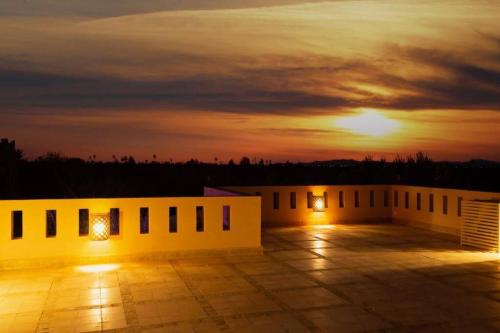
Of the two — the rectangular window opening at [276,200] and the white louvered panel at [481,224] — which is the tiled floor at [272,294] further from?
the rectangular window opening at [276,200]

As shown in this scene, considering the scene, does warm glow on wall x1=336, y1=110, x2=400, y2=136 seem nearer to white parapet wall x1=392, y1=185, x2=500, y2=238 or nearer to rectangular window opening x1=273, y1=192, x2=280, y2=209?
white parapet wall x1=392, y1=185, x2=500, y2=238

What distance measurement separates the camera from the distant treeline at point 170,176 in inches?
1049

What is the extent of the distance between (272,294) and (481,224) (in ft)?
18.8

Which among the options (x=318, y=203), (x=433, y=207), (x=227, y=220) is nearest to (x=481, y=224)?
(x=433, y=207)

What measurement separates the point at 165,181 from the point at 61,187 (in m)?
9.77

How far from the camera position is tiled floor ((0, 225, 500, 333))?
5309 millimetres

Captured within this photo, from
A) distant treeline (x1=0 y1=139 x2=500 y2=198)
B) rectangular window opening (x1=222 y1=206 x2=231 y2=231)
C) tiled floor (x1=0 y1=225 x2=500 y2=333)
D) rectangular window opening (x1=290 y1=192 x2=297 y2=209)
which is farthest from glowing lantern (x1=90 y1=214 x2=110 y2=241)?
distant treeline (x1=0 y1=139 x2=500 y2=198)

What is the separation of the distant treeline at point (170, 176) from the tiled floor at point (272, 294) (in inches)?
400

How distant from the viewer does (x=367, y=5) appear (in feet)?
37.4

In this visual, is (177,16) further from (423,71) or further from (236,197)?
(423,71)

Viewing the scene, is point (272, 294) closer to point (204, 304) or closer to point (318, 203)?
point (204, 304)

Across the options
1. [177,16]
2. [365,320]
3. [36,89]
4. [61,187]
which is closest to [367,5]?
[177,16]

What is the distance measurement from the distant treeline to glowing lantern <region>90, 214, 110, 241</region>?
865 cm

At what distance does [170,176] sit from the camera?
3869cm
